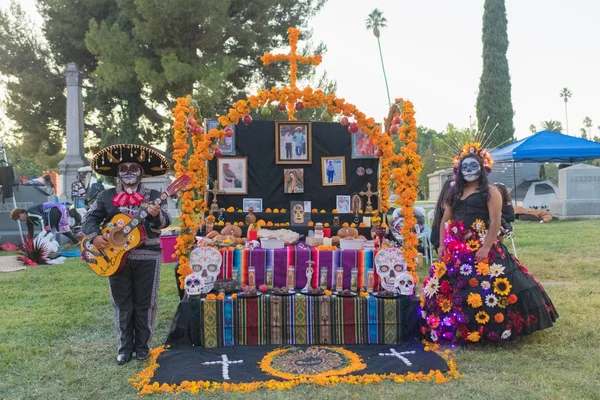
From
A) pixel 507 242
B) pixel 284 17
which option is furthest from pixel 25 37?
pixel 507 242

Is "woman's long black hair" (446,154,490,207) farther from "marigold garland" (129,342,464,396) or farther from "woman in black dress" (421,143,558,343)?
"marigold garland" (129,342,464,396)

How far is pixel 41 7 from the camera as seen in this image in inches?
777

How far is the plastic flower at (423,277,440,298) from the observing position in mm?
4846

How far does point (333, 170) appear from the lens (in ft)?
23.7

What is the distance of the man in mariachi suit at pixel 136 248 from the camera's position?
4324mm

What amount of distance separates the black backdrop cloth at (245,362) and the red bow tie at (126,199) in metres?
1.39

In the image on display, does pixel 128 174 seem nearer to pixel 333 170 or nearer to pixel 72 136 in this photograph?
pixel 333 170

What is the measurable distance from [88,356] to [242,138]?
3712mm

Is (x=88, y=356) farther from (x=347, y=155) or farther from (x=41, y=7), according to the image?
(x=41, y=7)

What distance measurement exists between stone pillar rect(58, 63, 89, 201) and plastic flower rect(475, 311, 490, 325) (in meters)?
17.5

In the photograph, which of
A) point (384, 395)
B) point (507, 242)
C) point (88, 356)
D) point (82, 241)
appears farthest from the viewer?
point (507, 242)

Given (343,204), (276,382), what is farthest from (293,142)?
(276,382)

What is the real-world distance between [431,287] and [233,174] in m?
3.44

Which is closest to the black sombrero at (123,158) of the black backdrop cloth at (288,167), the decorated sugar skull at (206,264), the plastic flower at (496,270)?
the decorated sugar skull at (206,264)
